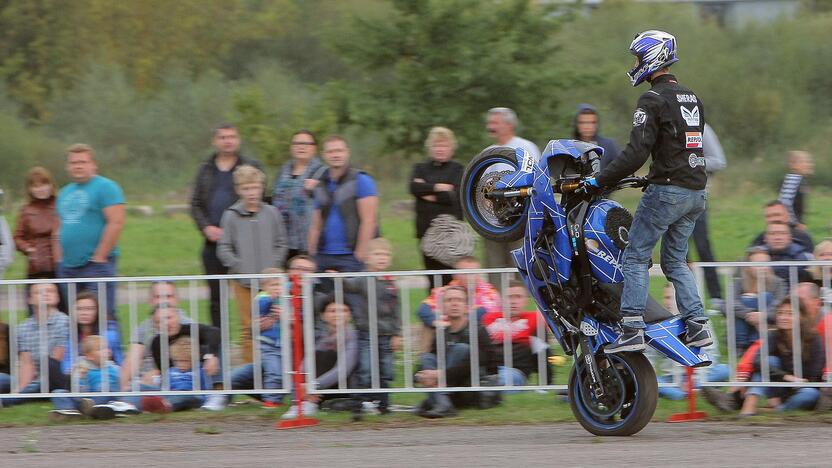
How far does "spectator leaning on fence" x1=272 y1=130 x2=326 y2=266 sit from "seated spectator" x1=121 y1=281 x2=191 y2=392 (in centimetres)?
169

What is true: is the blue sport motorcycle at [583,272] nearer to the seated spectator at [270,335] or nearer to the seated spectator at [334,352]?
the seated spectator at [334,352]

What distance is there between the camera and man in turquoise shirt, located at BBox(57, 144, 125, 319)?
409 inches

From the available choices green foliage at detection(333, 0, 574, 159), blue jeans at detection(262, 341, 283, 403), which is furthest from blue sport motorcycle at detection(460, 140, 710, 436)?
green foliage at detection(333, 0, 574, 159)

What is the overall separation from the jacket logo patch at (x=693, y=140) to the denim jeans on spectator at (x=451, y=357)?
2.34 metres

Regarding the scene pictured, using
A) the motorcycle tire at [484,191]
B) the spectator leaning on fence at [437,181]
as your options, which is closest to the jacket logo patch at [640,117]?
the motorcycle tire at [484,191]

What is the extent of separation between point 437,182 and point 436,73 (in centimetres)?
997

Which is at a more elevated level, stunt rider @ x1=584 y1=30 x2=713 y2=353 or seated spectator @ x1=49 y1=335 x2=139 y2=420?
stunt rider @ x1=584 y1=30 x2=713 y2=353

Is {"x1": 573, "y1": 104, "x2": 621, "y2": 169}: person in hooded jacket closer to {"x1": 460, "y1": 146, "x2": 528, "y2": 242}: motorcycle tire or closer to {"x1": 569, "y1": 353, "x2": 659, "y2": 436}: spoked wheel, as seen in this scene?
{"x1": 460, "y1": 146, "x2": 528, "y2": 242}: motorcycle tire

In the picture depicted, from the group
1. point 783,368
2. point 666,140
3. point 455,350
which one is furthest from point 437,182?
point 666,140

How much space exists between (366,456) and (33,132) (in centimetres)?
2618

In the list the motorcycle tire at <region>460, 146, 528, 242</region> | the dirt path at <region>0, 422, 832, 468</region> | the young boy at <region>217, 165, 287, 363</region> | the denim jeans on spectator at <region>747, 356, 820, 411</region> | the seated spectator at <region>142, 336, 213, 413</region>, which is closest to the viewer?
the dirt path at <region>0, 422, 832, 468</region>

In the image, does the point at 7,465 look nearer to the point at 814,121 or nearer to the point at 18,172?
the point at 18,172

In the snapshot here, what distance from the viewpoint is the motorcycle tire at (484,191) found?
8.14 meters

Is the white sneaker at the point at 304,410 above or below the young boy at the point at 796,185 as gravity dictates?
below
